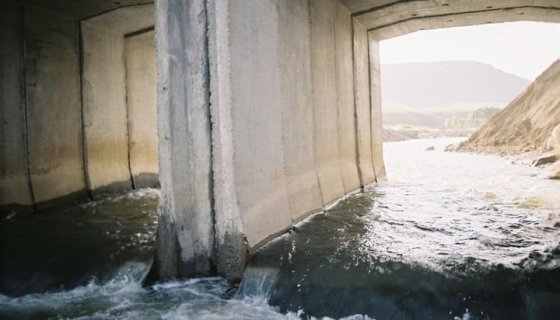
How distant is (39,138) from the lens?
793cm

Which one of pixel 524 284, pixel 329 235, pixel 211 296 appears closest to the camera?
pixel 524 284

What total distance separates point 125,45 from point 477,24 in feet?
26.9

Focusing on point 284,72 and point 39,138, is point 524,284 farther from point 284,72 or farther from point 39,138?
point 39,138

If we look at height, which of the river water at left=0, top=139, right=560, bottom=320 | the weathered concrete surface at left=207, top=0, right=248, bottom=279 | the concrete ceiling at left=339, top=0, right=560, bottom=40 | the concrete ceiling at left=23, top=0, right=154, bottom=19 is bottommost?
the river water at left=0, top=139, right=560, bottom=320

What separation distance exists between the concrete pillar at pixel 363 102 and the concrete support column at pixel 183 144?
17.2 ft

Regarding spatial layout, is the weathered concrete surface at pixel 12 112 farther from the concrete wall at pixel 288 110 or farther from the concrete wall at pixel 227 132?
the concrete wall at pixel 288 110

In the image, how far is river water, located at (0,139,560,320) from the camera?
3.58 metres

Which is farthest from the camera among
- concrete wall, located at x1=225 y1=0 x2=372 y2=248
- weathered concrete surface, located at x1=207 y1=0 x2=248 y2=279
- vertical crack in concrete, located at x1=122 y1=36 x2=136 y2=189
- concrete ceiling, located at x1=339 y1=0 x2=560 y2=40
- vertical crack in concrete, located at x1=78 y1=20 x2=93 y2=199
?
vertical crack in concrete, located at x1=122 y1=36 x2=136 y2=189

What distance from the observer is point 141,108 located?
10.5m

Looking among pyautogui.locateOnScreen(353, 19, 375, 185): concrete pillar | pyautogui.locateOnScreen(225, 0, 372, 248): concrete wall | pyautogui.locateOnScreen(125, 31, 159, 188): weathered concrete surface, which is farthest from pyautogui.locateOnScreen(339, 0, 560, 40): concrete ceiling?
pyautogui.locateOnScreen(125, 31, 159, 188): weathered concrete surface

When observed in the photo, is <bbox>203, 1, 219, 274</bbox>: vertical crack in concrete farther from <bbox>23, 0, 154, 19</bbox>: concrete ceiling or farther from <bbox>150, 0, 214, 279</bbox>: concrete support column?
<bbox>23, 0, 154, 19</bbox>: concrete ceiling

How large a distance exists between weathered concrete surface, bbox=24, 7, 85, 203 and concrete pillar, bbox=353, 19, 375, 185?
5.86m

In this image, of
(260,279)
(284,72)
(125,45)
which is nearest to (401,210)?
(284,72)

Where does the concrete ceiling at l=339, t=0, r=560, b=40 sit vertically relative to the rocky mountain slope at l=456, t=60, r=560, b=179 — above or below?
above
